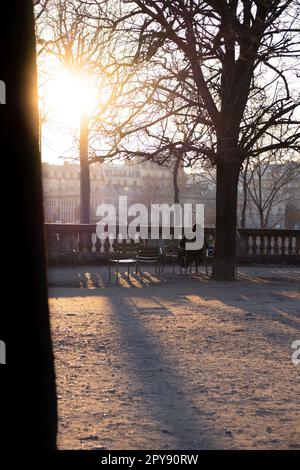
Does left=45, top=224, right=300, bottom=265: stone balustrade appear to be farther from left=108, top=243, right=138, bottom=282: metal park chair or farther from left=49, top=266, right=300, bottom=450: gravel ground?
left=49, top=266, right=300, bottom=450: gravel ground

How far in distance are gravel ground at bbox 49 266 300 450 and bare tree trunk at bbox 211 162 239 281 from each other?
3.45 m

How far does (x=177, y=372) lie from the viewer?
6.98 m

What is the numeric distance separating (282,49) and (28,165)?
11.5 meters

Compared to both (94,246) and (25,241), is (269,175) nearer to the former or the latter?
(94,246)

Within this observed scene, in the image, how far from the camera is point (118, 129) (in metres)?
16.2

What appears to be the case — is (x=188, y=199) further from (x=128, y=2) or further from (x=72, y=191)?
(x=128, y=2)

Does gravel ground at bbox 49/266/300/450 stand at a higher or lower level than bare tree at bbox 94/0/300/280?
lower

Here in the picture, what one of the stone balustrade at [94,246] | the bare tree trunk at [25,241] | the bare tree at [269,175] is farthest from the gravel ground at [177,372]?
the bare tree at [269,175]

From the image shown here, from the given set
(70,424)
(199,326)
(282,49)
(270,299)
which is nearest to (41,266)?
(70,424)

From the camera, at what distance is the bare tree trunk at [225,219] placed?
17141mm

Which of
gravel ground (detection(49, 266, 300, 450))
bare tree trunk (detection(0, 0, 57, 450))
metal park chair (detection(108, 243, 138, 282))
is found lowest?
gravel ground (detection(49, 266, 300, 450))

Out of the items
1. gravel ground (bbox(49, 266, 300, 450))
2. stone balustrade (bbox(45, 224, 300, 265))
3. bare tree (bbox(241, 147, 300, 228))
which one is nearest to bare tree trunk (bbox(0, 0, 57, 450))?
gravel ground (bbox(49, 266, 300, 450))

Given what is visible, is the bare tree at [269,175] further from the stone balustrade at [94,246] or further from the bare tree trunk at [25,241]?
the bare tree trunk at [25,241]

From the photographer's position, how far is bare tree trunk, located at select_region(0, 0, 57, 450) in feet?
14.6
